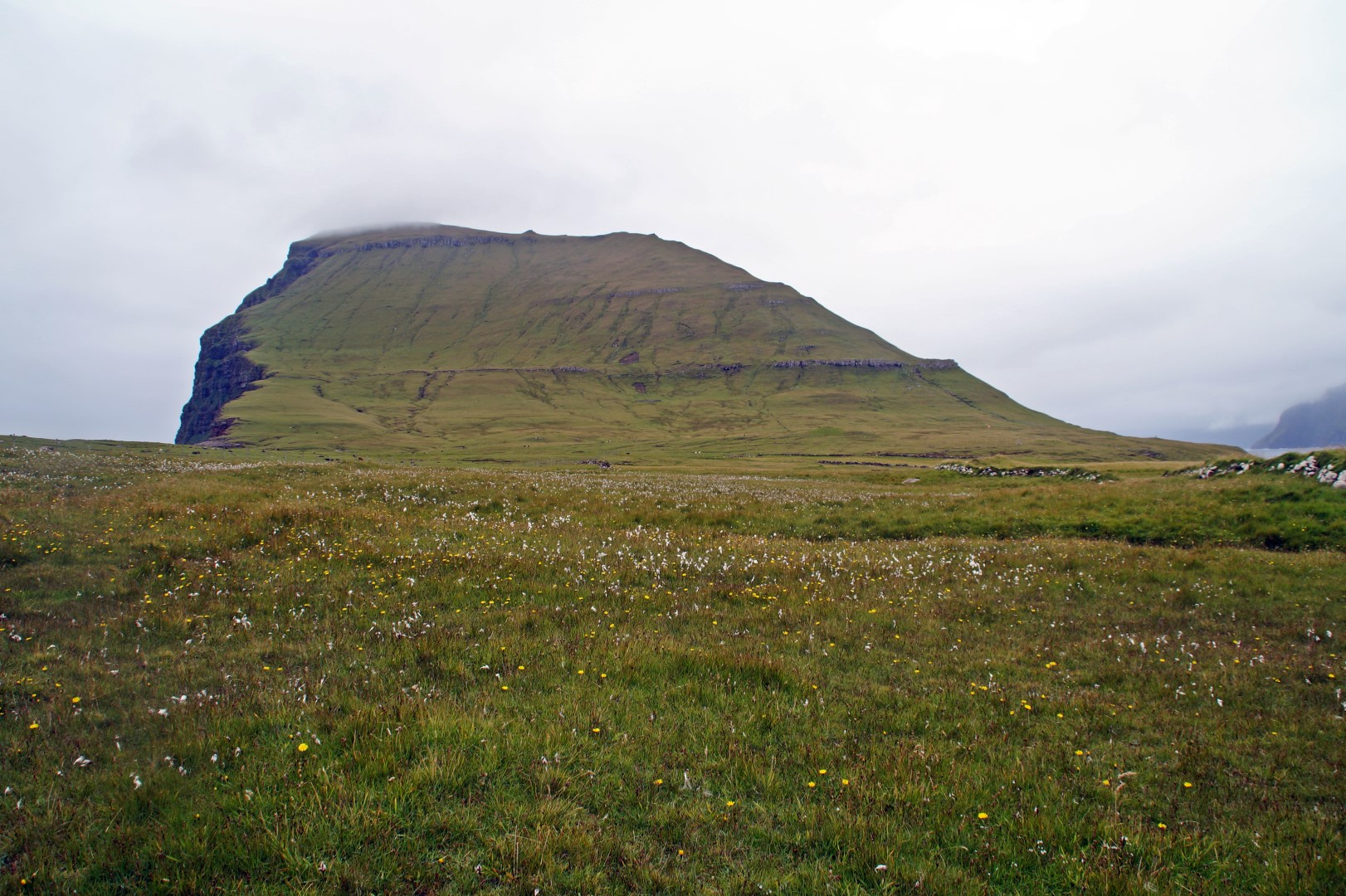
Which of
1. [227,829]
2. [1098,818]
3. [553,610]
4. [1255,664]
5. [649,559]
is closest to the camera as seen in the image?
[227,829]

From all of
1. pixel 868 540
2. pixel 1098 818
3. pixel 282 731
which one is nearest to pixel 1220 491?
pixel 868 540

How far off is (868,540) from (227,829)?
62.8ft

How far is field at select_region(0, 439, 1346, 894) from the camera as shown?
4.67m

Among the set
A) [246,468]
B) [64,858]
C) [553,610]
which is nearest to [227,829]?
[64,858]

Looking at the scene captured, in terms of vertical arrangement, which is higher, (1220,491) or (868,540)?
(1220,491)

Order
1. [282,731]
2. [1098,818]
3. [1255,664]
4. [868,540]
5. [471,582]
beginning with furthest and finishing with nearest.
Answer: [868,540]
[471,582]
[1255,664]
[282,731]
[1098,818]

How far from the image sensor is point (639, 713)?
7.00 m

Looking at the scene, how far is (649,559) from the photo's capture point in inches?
581

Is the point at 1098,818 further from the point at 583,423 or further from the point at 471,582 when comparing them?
the point at 583,423

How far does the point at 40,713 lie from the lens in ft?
20.3

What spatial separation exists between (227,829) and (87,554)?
1145 cm

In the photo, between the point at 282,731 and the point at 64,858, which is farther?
the point at 282,731

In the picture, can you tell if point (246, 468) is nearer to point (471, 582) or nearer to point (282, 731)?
point (471, 582)

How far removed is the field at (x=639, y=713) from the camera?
4.67m
